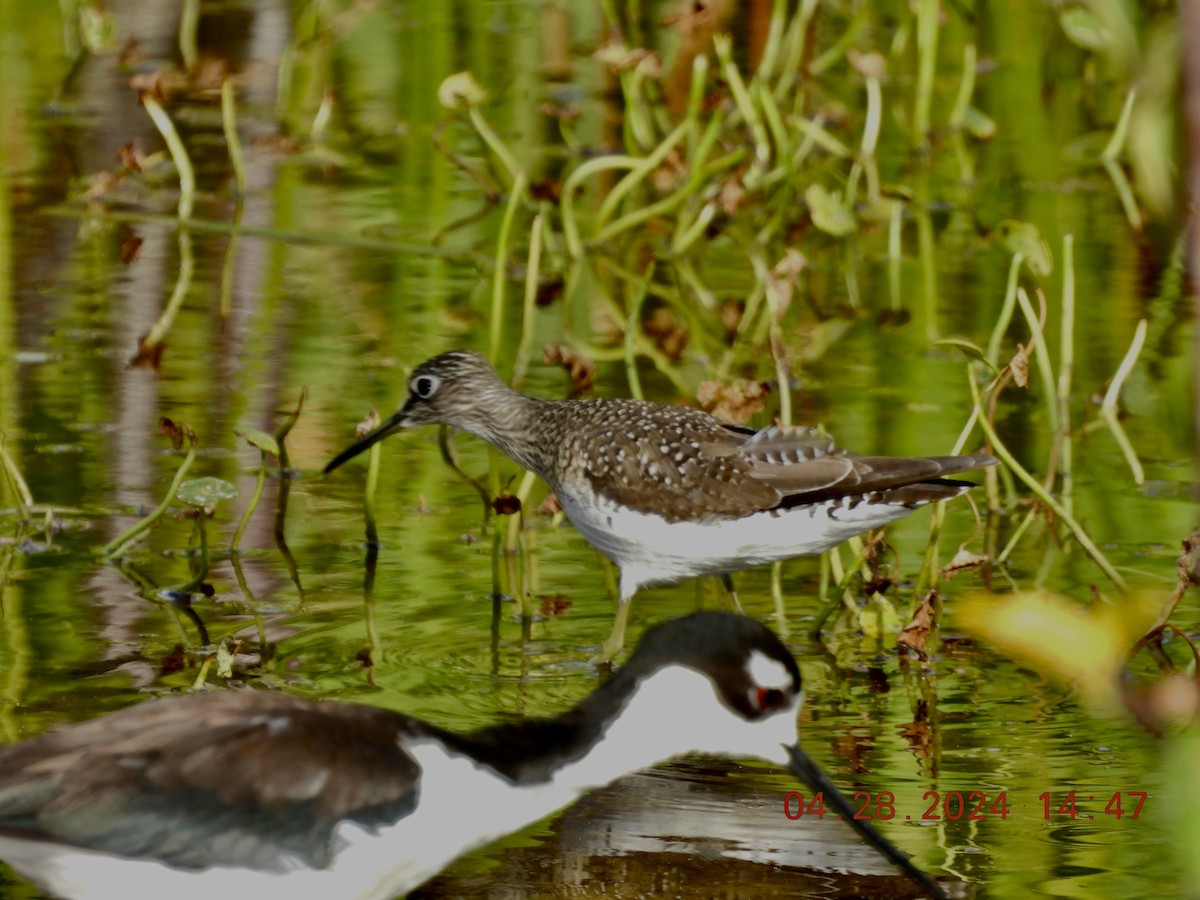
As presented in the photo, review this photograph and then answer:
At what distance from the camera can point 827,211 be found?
28.7 ft

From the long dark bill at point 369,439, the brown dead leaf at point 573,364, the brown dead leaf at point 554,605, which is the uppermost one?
the brown dead leaf at point 573,364

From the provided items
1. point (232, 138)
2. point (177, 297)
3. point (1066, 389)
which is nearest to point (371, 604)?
point (1066, 389)

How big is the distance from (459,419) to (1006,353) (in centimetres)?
280

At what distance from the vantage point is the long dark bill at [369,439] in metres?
6.44

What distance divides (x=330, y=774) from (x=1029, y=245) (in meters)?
3.98

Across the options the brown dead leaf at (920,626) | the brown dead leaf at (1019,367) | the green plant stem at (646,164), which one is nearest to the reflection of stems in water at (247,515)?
the brown dead leaf at (920,626)

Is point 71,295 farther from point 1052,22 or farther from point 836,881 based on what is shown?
point 1052,22

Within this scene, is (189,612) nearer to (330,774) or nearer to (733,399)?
(733,399)

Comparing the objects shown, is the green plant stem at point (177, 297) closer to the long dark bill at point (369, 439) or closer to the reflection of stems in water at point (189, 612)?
the long dark bill at point (369, 439)

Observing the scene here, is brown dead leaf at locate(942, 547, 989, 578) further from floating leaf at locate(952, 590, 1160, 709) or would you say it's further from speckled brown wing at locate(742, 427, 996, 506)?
floating leaf at locate(952, 590, 1160, 709)

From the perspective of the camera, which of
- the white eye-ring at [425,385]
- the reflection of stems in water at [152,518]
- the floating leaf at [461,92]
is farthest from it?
the floating leaf at [461,92]

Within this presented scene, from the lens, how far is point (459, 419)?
6.53m
